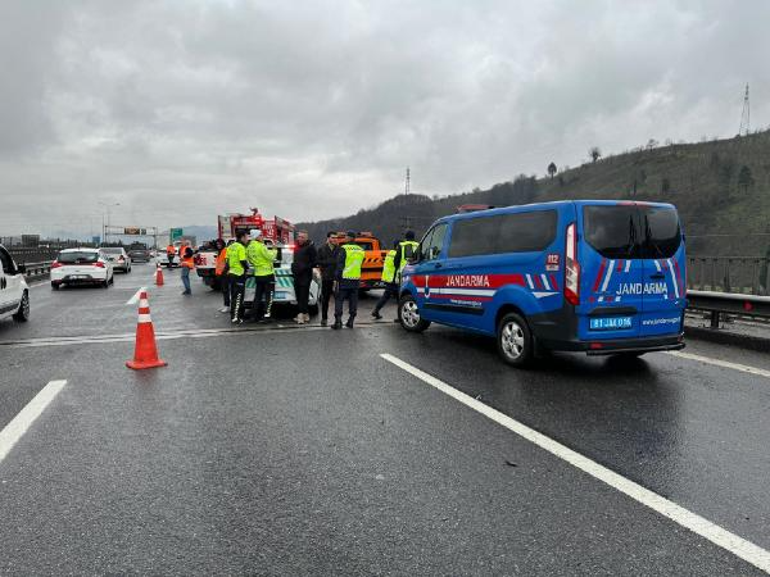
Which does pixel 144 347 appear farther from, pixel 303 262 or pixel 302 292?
pixel 302 292

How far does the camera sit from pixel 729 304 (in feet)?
29.0

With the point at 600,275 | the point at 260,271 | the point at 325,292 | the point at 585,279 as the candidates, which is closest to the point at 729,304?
the point at 600,275

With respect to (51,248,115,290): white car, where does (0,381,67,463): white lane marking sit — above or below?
below

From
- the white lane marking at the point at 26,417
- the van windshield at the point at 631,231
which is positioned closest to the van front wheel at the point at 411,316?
the van windshield at the point at 631,231

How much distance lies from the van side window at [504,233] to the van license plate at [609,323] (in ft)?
3.30

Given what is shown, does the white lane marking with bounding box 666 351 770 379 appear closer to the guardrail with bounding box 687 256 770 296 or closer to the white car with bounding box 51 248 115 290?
the guardrail with bounding box 687 256 770 296

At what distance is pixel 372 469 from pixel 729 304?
7.38 metres

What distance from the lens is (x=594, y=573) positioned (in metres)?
2.67

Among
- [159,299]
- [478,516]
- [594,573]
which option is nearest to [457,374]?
[478,516]

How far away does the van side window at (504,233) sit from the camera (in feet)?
21.7

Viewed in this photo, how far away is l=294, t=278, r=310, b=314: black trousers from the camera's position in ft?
36.5

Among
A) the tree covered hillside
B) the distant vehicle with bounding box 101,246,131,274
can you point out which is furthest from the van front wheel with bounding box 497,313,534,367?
the tree covered hillside

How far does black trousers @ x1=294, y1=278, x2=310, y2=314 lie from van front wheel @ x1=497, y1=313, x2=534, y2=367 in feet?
16.0

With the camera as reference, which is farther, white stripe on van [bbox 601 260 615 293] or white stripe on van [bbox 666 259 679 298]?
white stripe on van [bbox 666 259 679 298]
